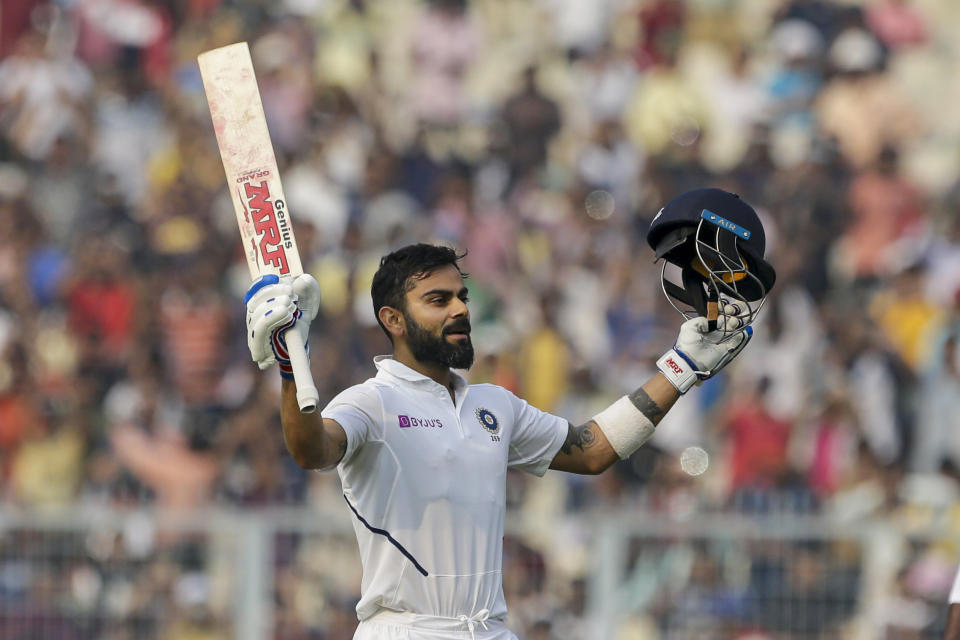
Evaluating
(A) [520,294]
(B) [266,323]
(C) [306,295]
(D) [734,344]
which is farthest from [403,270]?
(A) [520,294]

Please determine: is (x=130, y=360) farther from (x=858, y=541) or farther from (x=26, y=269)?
(x=858, y=541)

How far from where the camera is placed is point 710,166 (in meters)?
14.3

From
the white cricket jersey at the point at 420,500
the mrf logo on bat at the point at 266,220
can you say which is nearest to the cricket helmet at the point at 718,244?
the white cricket jersey at the point at 420,500

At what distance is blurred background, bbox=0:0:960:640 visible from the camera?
10250 millimetres

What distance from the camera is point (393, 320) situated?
646cm

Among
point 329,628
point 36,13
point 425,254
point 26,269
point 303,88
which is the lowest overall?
point 329,628

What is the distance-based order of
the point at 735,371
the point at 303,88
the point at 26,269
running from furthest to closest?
the point at 303,88 → the point at 26,269 → the point at 735,371

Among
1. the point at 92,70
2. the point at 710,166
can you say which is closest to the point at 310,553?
the point at 710,166

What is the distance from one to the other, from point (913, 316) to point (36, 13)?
8610mm

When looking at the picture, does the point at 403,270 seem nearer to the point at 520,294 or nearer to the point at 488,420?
the point at 488,420

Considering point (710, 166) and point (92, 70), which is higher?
point (92, 70)

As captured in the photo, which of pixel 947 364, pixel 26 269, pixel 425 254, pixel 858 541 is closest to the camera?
pixel 425 254

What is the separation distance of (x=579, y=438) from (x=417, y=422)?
882 millimetres

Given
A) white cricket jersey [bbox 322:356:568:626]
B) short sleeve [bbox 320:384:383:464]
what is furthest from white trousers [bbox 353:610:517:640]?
short sleeve [bbox 320:384:383:464]
